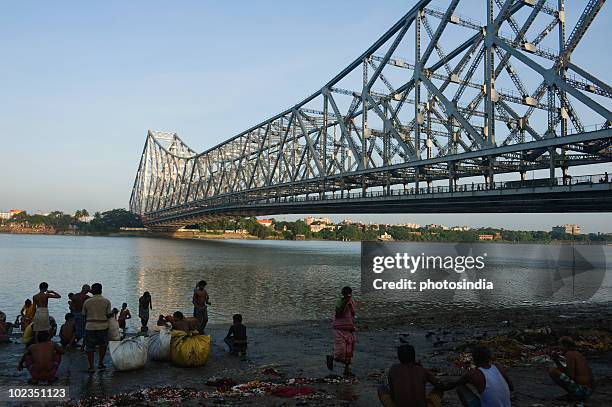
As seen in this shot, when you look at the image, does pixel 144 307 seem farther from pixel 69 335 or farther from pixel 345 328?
pixel 345 328

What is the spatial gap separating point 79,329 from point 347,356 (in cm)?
671

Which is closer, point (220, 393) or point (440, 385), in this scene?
point (440, 385)

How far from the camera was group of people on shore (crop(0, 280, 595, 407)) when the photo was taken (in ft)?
18.5

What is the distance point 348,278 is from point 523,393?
30713 millimetres

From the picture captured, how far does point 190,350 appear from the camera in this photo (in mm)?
10680

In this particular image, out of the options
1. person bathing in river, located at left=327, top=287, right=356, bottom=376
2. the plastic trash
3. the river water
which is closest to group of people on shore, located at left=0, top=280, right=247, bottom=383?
the plastic trash

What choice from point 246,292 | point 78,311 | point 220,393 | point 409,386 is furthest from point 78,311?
point 246,292

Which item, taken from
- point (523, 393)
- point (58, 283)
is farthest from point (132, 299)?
point (523, 393)

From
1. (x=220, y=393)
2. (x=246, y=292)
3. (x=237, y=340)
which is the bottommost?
(x=246, y=292)

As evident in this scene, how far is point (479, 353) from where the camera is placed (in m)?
5.70

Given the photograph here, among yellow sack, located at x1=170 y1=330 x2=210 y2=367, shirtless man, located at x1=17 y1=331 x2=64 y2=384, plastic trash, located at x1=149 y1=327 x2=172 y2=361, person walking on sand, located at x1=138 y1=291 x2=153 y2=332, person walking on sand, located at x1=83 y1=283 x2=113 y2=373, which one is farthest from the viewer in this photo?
person walking on sand, located at x1=138 y1=291 x2=153 y2=332

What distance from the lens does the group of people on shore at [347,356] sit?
18.5 feet

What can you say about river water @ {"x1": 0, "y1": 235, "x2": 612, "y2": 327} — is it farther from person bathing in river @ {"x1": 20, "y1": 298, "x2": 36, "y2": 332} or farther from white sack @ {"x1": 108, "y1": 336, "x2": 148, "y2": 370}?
white sack @ {"x1": 108, "y1": 336, "x2": 148, "y2": 370}

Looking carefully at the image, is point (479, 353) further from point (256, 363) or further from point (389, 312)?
point (389, 312)
